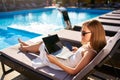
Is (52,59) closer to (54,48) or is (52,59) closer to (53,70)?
(53,70)

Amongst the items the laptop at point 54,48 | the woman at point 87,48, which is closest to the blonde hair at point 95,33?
the woman at point 87,48

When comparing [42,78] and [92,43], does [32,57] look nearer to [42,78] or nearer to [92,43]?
[42,78]

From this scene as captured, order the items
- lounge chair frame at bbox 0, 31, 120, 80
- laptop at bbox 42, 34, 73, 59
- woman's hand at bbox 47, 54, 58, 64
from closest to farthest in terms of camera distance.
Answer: lounge chair frame at bbox 0, 31, 120, 80, woman's hand at bbox 47, 54, 58, 64, laptop at bbox 42, 34, 73, 59

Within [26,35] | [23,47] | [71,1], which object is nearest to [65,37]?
[23,47]

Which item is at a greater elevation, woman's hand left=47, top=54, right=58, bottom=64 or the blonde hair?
the blonde hair

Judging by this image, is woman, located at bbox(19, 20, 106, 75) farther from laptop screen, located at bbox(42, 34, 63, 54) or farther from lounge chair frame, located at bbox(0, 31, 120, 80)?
laptop screen, located at bbox(42, 34, 63, 54)

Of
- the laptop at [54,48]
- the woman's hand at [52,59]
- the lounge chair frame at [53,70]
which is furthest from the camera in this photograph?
the laptop at [54,48]

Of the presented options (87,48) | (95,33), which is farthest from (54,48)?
(95,33)

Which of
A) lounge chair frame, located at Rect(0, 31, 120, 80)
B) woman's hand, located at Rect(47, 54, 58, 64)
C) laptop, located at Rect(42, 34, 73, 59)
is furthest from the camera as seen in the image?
laptop, located at Rect(42, 34, 73, 59)

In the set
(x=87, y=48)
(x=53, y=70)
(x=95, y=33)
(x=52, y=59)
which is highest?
(x=95, y=33)

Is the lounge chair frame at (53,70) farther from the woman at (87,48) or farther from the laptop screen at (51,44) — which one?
the laptop screen at (51,44)

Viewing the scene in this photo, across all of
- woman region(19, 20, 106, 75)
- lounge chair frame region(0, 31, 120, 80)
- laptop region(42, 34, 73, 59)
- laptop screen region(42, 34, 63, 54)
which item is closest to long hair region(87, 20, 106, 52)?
woman region(19, 20, 106, 75)

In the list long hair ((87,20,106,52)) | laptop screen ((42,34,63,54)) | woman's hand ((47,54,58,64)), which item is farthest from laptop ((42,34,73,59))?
long hair ((87,20,106,52))

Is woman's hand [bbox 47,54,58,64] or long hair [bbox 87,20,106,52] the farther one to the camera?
woman's hand [bbox 47,54,58,64]
